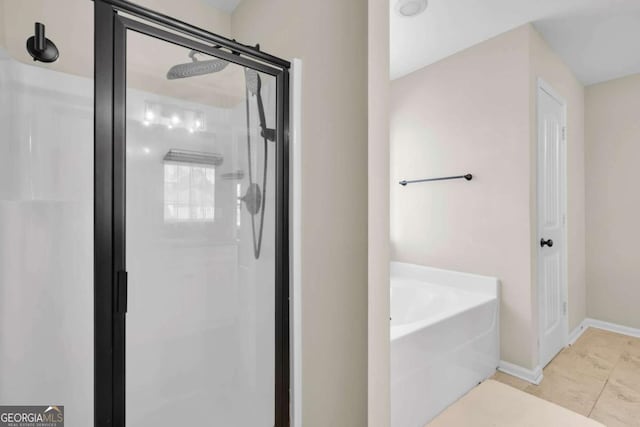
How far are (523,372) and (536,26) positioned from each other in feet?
7.86

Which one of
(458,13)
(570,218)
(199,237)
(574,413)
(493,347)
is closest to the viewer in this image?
(199,237)

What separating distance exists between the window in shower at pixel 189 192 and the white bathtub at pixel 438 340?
3.61 ft

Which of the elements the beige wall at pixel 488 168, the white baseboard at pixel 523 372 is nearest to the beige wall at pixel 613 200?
the beige wall at pixel 488 168

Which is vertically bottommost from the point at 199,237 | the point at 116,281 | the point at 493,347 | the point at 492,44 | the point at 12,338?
the point at 493,347

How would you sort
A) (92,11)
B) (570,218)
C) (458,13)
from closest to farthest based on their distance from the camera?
(92,11) → (458,13) → (570,218)

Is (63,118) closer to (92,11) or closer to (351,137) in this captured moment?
(92,11)

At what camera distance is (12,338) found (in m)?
1.09

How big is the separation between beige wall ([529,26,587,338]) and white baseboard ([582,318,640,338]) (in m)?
0.13

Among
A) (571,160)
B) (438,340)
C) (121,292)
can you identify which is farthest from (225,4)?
(571,160)

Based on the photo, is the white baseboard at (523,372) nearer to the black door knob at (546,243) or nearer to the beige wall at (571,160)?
the beige wall at (571,160)

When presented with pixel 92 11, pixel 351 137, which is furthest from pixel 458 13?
pixel 92 11

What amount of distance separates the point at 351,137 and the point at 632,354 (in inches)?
124

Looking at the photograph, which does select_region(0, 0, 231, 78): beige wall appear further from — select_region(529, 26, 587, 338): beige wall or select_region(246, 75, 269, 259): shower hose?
select_region(529, 26, 587, 338): beige wall

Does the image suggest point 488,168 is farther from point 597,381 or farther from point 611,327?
point 611,327
